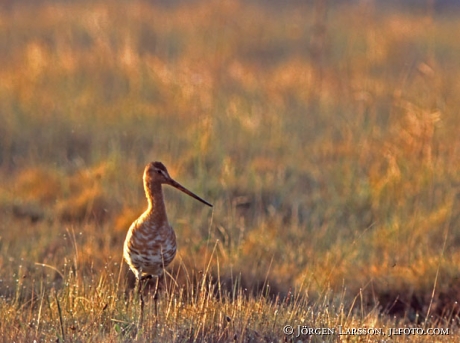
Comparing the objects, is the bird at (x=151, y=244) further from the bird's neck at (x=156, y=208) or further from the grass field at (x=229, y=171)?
the grass field at (x=229, y=171)

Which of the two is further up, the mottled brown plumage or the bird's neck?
the bird's neck

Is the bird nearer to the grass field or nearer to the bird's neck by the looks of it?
the bird's neck

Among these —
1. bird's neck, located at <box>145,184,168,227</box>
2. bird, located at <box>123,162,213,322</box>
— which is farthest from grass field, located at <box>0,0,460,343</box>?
bird's neck, located at <box>145,184,168,227</box>

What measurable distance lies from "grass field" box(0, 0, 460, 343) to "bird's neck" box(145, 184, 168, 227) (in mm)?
361

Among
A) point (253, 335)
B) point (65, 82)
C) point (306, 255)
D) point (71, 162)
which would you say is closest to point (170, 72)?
point (65, 82)

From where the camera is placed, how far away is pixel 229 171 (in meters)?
7.78

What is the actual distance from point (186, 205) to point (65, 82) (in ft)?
11.4

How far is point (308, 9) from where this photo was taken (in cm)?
1554

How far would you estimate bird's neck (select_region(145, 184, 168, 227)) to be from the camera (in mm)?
4797

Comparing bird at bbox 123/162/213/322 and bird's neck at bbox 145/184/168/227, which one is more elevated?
bird's neck at bbox 145/184/168/227

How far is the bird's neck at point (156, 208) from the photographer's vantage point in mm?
4797

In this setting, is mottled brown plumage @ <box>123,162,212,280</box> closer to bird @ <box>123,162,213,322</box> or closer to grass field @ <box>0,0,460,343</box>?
bird @ <box>123,162,213,322</box>

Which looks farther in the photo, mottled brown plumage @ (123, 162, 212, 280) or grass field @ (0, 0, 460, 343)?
grass field @ (0, 0, 460, 343)

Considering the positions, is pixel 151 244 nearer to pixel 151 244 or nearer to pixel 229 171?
pixel 151 244
